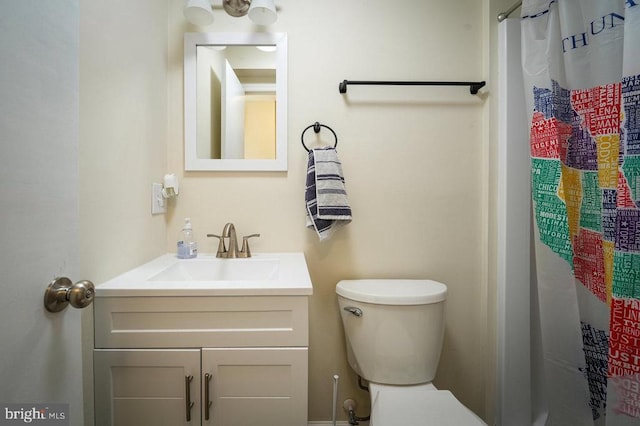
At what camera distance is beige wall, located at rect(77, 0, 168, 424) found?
0.79 metres

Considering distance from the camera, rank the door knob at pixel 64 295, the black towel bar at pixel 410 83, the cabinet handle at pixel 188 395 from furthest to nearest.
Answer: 1. the black towel bar at pixel 410 83
2. the cabinet handle at pixel 188 395
3. the door knob at pixel 64 295

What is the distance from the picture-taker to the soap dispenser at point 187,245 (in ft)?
3.95

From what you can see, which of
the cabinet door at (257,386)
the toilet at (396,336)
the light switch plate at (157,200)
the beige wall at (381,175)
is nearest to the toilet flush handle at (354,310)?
the toilet at (396,336)

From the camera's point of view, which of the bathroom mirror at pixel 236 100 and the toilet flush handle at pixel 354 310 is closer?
A: the toilet flush handle at pixel 354 310

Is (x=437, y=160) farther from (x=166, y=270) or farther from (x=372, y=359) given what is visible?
(x=166, y=270)

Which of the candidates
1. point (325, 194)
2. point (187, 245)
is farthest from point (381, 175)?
point (187, 245)

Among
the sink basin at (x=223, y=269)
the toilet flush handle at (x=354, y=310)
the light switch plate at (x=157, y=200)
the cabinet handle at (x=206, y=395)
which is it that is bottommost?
the cabinet handle at (x=206, y=395)

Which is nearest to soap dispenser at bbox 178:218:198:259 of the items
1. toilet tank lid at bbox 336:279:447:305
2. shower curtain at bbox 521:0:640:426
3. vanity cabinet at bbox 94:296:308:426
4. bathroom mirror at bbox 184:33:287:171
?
bathroom mirror at bbox 184:33:287:171

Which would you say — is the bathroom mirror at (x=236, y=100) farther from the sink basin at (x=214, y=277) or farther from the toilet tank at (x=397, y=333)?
the toilet tank at (x=397, y=333)

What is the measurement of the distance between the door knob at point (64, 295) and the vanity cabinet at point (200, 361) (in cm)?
31

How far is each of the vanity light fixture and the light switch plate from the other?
75 centimetres

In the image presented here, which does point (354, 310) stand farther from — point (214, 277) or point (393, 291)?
point (214, 277)

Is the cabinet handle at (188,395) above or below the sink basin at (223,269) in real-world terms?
below

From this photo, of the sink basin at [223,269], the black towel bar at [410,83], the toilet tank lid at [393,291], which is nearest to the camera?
the toilet tank lid at [393,291]
